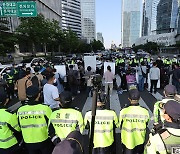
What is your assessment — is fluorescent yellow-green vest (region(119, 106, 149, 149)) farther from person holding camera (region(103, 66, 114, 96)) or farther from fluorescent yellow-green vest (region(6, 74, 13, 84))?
fluorescent yellow-green vest (region(6, 74, 13, 84))

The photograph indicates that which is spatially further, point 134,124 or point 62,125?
point 134,124

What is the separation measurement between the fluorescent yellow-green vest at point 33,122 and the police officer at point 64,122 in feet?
0.71

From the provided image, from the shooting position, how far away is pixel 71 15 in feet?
511

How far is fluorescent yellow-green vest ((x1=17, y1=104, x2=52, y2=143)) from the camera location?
3371mm

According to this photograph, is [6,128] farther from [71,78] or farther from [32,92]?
[71,78]

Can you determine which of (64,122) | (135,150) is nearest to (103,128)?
(64,122)

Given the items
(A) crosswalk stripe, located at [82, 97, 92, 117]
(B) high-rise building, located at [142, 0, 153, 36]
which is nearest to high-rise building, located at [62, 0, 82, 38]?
(B) high-rise building, located at [142, 0, 153, 36]

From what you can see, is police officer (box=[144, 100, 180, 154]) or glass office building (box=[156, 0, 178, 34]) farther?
glass office building (box=[156, 0, 178, 34])

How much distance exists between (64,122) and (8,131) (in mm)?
988

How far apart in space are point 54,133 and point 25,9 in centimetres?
1399

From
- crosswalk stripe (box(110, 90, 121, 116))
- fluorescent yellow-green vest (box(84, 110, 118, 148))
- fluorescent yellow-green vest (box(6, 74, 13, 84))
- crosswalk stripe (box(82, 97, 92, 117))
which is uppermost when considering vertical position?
fluorescent yellow-green vest (box(84, 110, 118, 148))

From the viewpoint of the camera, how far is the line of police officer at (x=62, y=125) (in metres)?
3.22

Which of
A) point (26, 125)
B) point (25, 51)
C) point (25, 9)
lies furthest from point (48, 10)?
point (26, 125)

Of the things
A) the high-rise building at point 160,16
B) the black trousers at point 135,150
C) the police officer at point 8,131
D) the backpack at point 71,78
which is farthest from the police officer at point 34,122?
the high-rise building at point 160,16
